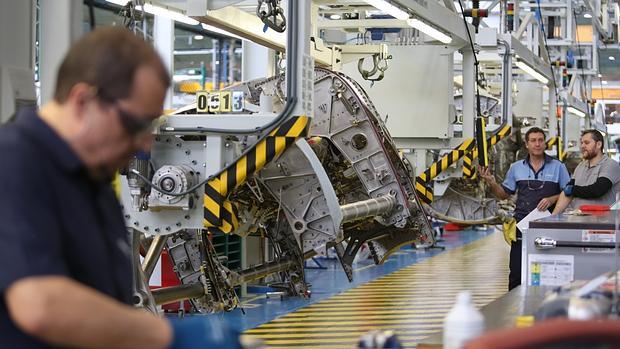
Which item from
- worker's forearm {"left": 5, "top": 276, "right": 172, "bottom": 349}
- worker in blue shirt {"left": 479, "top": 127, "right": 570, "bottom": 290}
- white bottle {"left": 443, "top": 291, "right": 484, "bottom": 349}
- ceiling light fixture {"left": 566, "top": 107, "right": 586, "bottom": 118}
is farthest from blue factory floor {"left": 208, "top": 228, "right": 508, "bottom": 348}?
worker's forearm {"left": 5, "top": 276, "right": 172, "bottom": 349}

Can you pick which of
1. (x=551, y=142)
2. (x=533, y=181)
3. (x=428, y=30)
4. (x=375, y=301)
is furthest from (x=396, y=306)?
(x=551, y=142)

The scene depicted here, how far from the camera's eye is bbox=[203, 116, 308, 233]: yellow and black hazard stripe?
6930mm

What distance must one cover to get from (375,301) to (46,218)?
10.1 meters

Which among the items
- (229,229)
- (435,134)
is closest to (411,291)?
(435,134)

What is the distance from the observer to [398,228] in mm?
10500

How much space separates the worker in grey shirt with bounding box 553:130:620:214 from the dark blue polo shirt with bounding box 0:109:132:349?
22.7 feet

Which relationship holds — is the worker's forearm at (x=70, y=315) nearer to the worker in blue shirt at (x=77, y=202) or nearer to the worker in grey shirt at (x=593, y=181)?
the worker in blue shirt at (x=77, y=202)

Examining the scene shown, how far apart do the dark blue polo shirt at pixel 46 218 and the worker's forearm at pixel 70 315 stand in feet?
0.06

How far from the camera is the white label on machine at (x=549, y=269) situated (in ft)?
18.7

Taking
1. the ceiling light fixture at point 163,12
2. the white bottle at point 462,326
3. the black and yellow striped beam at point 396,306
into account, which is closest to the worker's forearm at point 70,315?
the white bottle at point 462,326

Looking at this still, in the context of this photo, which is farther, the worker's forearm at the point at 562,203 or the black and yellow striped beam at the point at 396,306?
the black and yellow striped beam at the point at 396,306

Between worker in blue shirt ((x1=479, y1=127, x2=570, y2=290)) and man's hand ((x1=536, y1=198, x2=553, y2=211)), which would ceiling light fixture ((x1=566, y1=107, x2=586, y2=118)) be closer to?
worker in blue shirt ((x1=479, y1=127, x2=570, y2=290))

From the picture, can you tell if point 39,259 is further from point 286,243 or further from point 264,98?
point 286,243

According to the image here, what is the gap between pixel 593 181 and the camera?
29.4 ft
